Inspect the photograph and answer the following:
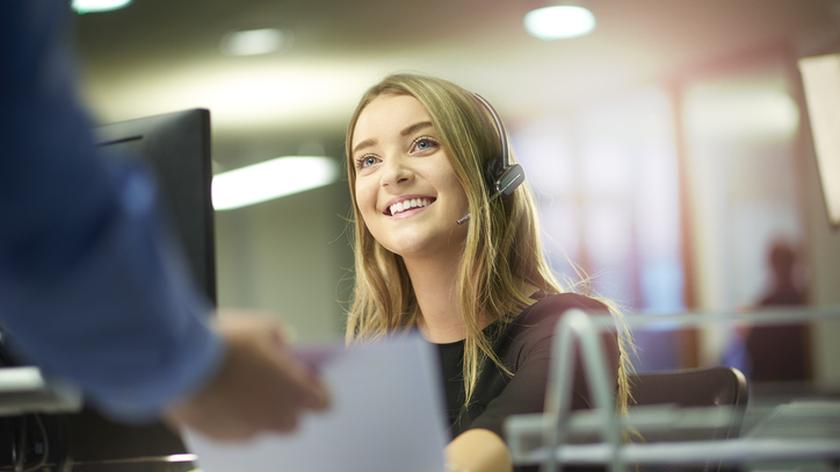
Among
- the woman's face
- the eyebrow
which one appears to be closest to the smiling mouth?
the woman's face

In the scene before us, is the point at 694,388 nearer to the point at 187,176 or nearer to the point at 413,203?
the point at 413,203

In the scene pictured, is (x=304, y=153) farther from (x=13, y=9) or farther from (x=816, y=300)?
(x=13, y=9)

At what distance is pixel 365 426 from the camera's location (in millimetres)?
709

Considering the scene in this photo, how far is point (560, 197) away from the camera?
220 inches

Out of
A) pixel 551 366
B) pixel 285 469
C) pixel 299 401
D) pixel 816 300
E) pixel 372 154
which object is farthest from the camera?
pixel 816 300

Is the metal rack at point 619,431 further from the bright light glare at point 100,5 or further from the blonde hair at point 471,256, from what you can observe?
the bright light glare at point 100,5

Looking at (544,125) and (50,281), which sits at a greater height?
(544,125)

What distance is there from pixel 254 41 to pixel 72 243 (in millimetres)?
5095

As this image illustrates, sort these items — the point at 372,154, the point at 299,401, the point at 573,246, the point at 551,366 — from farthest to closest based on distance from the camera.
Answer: the point at 573,246 < the point at 372,154 < the point at 551,366 < the point at 299,401

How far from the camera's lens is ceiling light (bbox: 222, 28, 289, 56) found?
535 centimetres

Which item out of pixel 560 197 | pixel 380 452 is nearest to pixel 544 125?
pixel 560 197

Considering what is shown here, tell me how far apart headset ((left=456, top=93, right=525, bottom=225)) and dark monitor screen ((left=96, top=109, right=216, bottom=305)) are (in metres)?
0.49

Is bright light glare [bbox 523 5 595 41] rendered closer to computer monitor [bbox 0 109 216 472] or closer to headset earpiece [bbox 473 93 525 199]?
headset earpiece [bbox 473 93 525 199]

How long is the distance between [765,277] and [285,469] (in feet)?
15.5
